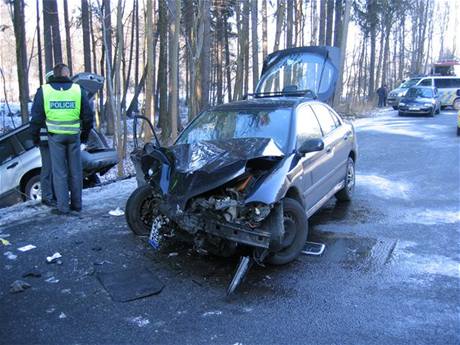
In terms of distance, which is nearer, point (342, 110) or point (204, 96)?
point (204, 96)

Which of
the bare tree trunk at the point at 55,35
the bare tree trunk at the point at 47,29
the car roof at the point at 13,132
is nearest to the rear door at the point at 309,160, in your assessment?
the car roof at the point at 13,132

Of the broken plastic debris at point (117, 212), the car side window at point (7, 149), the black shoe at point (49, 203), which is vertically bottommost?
the broken plastic debris at point (117, 212)

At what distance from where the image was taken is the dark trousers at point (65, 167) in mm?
6500

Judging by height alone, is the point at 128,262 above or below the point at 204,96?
below

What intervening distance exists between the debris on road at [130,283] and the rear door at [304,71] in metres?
6.64

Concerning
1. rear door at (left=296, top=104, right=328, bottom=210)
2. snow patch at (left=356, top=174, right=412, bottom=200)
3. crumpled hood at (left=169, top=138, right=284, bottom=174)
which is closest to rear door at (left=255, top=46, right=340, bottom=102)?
snow patch at (left=356, top=174, right=412, bottom=200)

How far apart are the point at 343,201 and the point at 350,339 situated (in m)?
4.18

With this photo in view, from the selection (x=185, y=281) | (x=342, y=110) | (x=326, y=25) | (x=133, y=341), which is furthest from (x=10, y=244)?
(x=326, y=25)

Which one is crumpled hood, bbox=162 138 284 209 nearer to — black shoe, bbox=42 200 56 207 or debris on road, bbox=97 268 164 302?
debris on road, bbox=97 268 164 302

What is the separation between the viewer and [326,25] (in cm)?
3033

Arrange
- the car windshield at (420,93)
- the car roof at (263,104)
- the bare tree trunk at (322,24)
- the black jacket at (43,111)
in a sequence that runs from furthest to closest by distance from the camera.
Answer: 1. the bare tree trunk at (322,24)
2. the car windshield at (420,93)
3. the black jacket at (43,111)
4. the car roof at (263,104)

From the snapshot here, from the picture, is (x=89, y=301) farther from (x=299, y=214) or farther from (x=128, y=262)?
(x=299, y=214)

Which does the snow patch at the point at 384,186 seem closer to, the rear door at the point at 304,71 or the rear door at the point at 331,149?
the rear door at the point at 331,149

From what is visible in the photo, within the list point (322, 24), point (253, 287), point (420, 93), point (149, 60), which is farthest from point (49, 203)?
point (322, 24)
